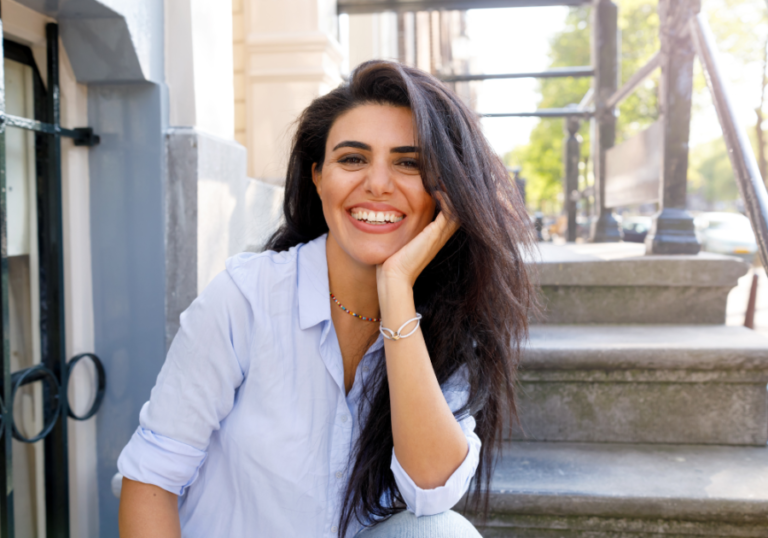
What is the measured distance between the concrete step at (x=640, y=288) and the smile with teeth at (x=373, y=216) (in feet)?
4.07

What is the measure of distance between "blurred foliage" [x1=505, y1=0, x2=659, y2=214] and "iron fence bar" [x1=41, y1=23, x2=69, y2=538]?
658 inches

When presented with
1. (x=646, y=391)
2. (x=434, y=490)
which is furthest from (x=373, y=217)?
(x=646, y=391)

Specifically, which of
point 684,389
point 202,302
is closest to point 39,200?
point 202,302

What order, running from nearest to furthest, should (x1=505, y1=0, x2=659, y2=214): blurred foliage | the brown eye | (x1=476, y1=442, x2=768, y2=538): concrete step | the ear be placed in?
the brown eye, the ear, (x1=476, y1=442, x2=768, y2=538): concrete step, (x1=505, y1=0, x2=659, y2=214): blurred foliage

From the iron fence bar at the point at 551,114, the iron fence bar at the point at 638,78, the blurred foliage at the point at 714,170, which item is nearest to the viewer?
the iron fence bar at the point at 638,78

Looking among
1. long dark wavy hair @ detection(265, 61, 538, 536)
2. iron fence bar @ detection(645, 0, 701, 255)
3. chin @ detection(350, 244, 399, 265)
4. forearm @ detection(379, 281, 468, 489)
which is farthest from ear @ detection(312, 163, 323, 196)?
iron fence bar @ detection(645, 0, 701, 255)

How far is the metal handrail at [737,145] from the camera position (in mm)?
2029

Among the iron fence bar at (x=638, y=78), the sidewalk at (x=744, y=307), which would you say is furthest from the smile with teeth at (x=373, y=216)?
the sidewalk at (x=744, y=307)

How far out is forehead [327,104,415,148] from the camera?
4.87 feet

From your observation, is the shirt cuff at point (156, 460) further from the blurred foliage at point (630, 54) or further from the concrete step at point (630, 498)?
the blurred foliage at point (630, 54)

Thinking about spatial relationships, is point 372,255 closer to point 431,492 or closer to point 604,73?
point 431,492

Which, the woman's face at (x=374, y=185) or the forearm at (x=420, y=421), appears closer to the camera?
the forearm at (x=420, y=421)

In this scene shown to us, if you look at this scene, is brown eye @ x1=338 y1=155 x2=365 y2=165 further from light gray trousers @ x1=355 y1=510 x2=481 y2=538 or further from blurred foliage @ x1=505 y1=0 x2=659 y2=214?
blurred foliage @ x1=505 y1=0 x2=659 y2=214

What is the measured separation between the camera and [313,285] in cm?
150
